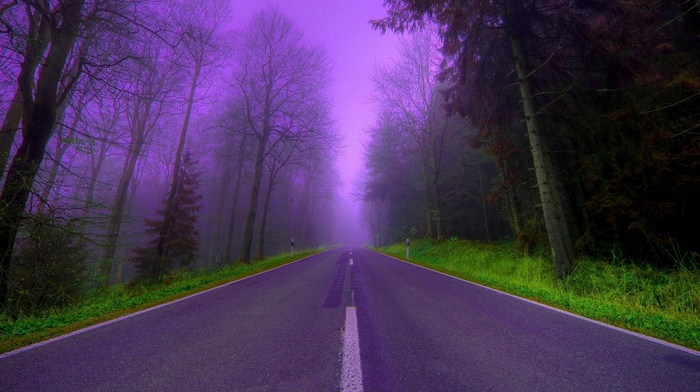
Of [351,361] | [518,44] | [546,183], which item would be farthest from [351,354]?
[518,44]

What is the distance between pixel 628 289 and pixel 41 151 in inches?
459

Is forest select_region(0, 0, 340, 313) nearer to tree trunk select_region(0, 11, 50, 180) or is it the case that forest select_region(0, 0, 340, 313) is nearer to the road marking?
tree trunk select_region(0, 11, 50, 180)

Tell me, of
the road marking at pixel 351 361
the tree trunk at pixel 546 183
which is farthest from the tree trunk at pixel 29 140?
the tree trunk at pixel 546 183

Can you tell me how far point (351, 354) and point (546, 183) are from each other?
6.97 meters

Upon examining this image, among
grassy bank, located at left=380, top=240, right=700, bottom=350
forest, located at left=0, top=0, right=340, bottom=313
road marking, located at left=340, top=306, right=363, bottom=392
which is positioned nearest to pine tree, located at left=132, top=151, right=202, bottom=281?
forest, located at left=0, top=0, right=340, bottom=313

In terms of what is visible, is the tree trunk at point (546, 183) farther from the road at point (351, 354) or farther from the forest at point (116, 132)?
the forest at point (116, 132)

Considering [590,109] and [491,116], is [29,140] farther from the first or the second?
[590,109]

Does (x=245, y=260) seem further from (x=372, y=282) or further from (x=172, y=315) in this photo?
(x=172, y=315)

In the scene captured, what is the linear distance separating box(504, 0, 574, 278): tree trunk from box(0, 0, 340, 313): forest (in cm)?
803

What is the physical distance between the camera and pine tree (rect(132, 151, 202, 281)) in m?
10.5

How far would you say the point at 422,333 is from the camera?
281cm

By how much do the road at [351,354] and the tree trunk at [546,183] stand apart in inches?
142

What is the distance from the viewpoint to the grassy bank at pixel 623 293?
11.0 feet

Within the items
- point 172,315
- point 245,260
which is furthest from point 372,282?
point 245,260
